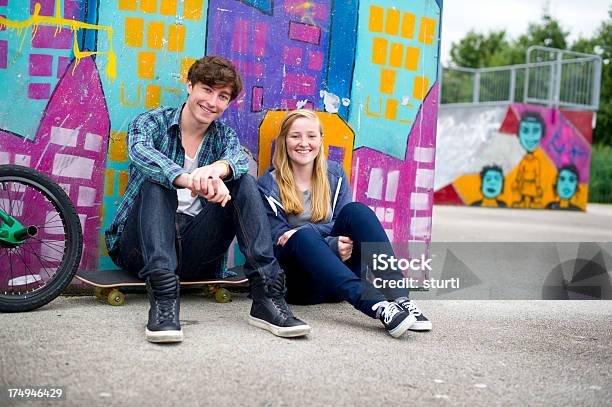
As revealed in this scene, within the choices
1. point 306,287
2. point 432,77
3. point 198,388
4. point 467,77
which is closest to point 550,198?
point 467,77

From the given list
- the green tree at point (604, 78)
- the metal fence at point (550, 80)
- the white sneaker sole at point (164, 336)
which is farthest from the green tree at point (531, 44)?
the white sneaker sole at point (164, 336)

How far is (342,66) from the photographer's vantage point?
4.81m

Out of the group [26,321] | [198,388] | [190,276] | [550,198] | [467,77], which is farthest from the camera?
[467,77]

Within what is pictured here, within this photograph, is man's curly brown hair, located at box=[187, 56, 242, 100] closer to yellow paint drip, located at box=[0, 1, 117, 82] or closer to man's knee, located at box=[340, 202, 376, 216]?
yellow paint drip, located at box=[0, 1, 117, 82]

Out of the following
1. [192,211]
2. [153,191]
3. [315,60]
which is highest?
[315,60]

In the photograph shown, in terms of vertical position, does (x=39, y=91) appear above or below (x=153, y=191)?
above

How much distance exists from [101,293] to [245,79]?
5.30 feet

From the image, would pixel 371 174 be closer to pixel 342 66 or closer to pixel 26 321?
pixel 342 66

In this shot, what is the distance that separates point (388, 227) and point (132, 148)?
202 centimetres

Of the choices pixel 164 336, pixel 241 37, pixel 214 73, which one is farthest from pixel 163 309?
pixel 241 37

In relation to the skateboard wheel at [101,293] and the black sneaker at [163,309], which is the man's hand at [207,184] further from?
the skateboard wheel at [101,293]

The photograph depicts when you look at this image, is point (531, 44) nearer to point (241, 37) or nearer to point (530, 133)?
point (530, 133)

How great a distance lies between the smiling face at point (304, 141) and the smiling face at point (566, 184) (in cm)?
1756

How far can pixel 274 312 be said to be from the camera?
11.3 ft
